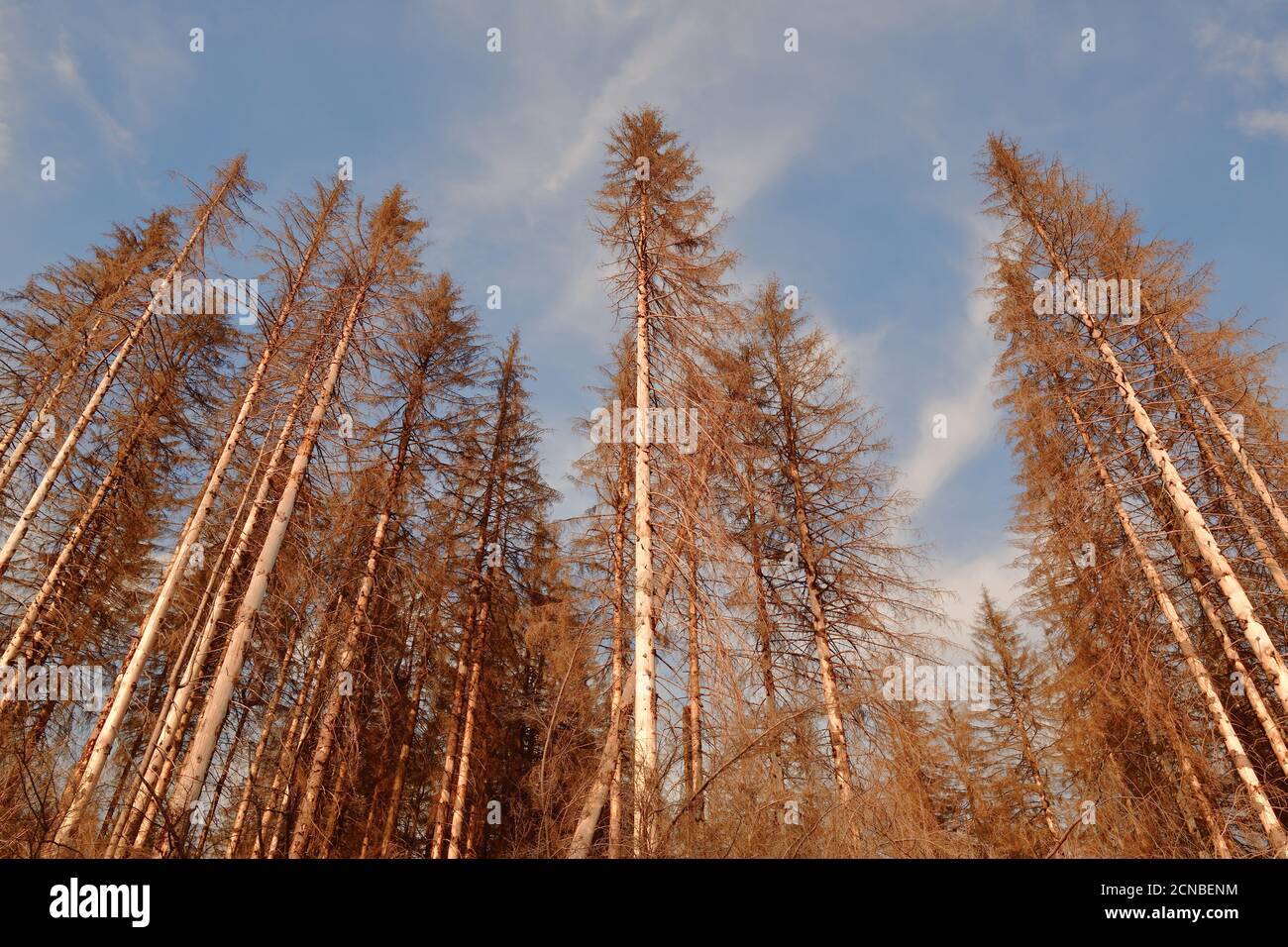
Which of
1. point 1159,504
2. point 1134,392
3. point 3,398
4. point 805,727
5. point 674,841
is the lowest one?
point 674,841

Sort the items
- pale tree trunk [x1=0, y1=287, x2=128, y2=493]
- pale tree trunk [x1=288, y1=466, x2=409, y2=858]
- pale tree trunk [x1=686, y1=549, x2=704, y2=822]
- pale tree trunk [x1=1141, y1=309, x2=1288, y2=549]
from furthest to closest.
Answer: pale tree trunk [x1=0, y1=287, x2=128, y2=493], pale tree trunk [x1=1141, y1=309, x2=1288, y2=549], pale tree trunk [x1=288, y1=466, x2=409, y2=858], pale tree trunk [x1=686, y1=549, x2=704, y2=822]

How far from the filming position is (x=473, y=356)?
13.5 m

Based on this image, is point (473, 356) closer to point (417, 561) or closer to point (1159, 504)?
point (417, 561)

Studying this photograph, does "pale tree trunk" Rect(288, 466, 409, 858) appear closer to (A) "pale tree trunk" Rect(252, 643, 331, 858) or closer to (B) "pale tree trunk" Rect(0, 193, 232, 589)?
(A) "pale tree trunk" Rect(252, 643, 331, 858)

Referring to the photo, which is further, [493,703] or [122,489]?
[493,703]

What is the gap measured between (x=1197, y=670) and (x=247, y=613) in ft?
44.8

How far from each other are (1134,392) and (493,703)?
13383mm

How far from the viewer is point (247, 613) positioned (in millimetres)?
7414

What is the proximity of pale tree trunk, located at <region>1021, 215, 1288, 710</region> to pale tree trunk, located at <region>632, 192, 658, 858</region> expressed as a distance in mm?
7407

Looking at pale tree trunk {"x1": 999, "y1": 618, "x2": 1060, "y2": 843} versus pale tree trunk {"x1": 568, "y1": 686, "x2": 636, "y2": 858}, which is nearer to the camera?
pale tree trunk {"x1": 568, "y1": 686, "x2": 636, "y2": 858}

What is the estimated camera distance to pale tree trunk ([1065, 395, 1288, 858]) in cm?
770

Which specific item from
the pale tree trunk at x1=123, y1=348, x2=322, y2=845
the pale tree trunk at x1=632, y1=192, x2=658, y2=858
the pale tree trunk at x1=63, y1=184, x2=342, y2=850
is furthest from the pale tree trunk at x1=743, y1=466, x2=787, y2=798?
the pale tree trunk at x1=63, y1=184, x2=342, y2=850

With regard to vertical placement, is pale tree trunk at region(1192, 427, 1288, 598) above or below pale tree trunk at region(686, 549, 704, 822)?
above
